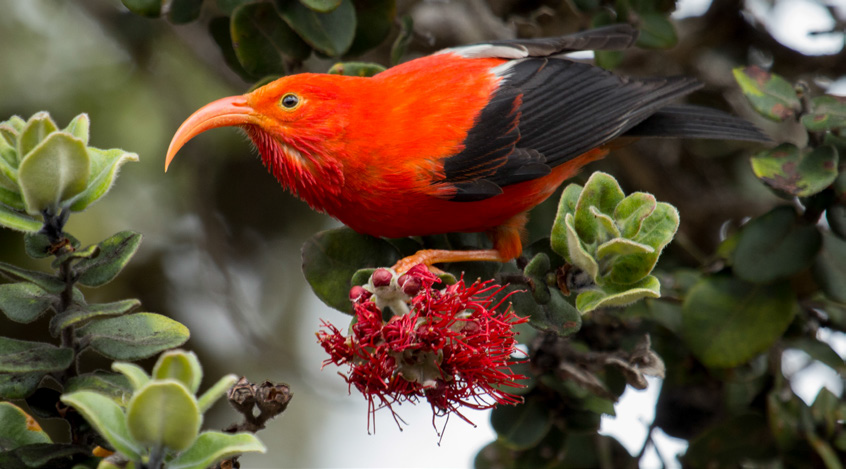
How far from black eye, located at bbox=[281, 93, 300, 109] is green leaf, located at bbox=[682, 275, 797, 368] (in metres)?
1.35

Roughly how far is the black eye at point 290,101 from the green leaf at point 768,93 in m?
1.32

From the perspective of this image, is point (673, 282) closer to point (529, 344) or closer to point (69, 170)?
point (529, 344)

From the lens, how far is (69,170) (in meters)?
1.54

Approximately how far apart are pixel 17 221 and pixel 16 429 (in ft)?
1.38

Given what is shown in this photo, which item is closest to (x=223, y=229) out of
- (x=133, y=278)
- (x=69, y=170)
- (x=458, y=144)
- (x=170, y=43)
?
(x=133, y=278)

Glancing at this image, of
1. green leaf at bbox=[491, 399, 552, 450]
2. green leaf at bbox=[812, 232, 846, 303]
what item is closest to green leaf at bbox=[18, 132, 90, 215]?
green leaf at bbox=[491, 399, 552, 450]

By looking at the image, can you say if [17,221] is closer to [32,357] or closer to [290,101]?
[32,357]

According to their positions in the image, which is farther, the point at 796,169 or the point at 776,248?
the point at 776,248

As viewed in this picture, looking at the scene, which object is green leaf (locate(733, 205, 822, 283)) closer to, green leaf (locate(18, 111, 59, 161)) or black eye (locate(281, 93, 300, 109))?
black eye (locate(281, 93, 300, 109))

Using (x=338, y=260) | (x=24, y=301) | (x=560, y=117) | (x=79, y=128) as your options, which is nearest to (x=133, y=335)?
(x=24, y=301)

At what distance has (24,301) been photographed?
5.26ft

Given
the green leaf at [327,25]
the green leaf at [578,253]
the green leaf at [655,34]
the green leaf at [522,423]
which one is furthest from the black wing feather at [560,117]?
the green leaf at [522,423]

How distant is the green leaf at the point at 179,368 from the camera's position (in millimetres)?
1273

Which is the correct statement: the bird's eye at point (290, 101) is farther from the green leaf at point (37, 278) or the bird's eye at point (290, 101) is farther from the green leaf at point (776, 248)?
the green leaf at point (776, 248)
